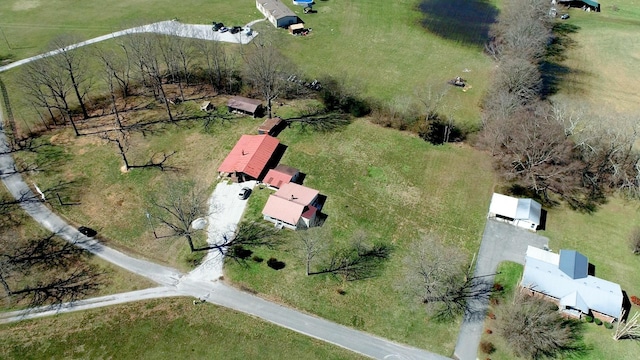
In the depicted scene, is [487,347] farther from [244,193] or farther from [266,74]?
[266,74]

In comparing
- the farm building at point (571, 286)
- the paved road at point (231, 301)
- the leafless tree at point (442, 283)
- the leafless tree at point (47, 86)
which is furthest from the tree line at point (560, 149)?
the leafless tree at point (47, 86)

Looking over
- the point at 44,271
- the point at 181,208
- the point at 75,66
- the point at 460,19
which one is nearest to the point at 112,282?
the point at 44,271

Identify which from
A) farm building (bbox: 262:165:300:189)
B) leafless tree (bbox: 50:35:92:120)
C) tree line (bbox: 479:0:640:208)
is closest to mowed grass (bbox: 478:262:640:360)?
tree line (bbox: 479:0:640:208)

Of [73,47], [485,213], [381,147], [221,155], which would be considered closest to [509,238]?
[485,213]

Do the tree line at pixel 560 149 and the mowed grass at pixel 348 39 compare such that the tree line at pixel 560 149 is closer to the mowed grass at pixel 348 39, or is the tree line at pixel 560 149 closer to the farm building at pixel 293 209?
the mowed grass at pixel 348 39

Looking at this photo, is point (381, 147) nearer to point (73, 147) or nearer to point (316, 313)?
point (316, 313)

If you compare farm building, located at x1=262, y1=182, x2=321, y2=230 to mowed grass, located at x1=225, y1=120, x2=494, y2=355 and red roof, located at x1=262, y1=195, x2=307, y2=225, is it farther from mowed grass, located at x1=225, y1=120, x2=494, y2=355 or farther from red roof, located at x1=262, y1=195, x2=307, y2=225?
mowed grass, located at x1=225, y1=120, x2=494, y2=355
